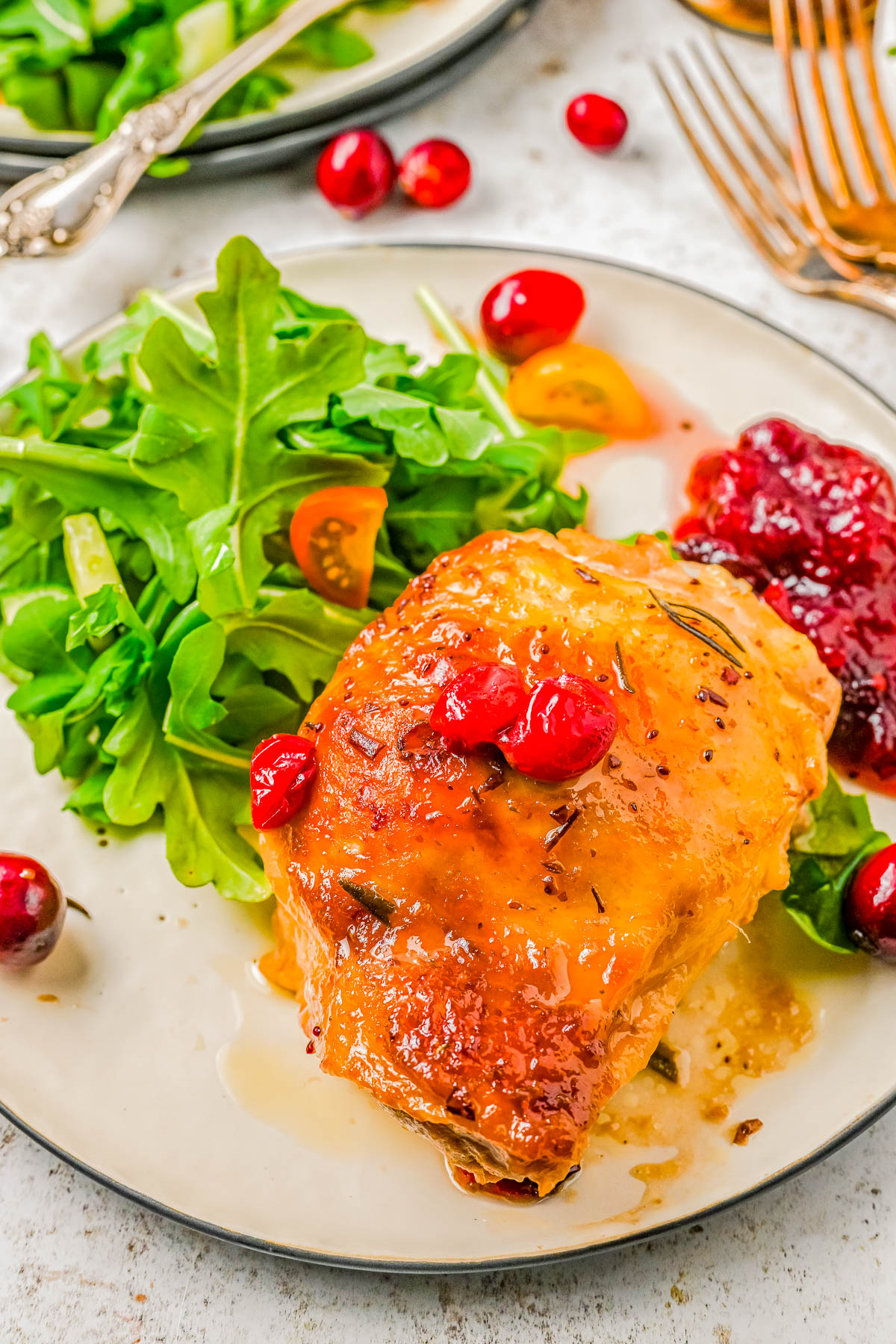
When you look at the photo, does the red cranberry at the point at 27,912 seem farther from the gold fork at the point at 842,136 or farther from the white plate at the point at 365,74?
the gold fork at the point at 842,136

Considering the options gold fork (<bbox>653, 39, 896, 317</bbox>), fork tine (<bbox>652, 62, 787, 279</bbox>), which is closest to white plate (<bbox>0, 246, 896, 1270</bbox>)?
gold fork (<bbox>653, 39, 896, 317</bbox>)

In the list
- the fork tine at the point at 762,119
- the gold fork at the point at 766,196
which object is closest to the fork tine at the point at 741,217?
the gold fork at the point at 766,196

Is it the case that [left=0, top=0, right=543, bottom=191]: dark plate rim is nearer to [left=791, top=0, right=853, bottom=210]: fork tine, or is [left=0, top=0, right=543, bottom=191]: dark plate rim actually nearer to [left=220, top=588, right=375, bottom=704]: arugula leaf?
[left=791, top=0, right=853, bottom=210]: fork tine

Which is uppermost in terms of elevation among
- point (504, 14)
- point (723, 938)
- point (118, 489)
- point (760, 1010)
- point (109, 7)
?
point (504, 14)

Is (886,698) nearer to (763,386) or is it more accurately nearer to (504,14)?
(763,386)

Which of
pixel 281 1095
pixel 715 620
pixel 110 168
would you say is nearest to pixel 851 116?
pixel 715 620

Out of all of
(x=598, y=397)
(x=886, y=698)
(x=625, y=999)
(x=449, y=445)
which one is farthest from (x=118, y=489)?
(x=886, y=698)
